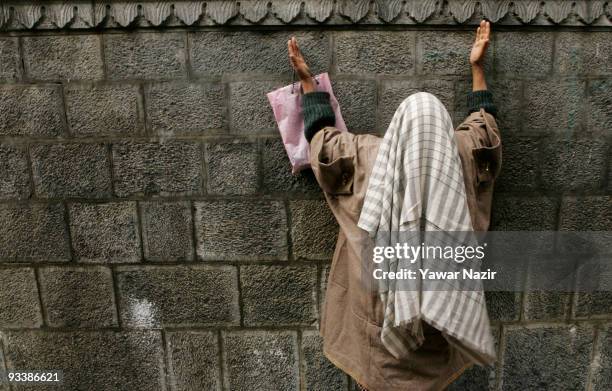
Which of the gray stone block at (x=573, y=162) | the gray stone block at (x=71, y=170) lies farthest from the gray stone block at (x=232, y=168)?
the gray stone block at (x=573, y=162)

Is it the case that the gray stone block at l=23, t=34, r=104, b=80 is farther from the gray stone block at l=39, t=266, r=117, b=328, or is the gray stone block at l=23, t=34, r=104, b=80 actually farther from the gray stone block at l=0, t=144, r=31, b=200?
the gray stone block at l=39, t=266, r=117, b=328

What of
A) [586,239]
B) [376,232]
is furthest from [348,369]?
[586,239]

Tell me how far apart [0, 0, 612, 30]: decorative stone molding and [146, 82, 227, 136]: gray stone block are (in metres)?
0.40

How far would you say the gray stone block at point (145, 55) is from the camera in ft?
9.41

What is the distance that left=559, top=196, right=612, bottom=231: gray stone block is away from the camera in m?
2.99

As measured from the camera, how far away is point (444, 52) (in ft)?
9.32

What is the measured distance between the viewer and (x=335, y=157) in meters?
2.31

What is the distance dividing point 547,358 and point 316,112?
2.43 meters

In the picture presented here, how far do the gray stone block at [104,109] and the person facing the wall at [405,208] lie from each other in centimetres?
111

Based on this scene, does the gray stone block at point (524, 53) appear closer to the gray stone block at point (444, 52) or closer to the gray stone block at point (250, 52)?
the gray stone block at point (444, 52)

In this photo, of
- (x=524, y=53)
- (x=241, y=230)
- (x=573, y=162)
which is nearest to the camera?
(x=524, y=53)

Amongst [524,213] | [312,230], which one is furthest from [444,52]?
[312,230]

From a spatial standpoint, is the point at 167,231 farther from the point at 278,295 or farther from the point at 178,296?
the point at 278,295

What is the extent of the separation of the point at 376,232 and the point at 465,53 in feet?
4.83
